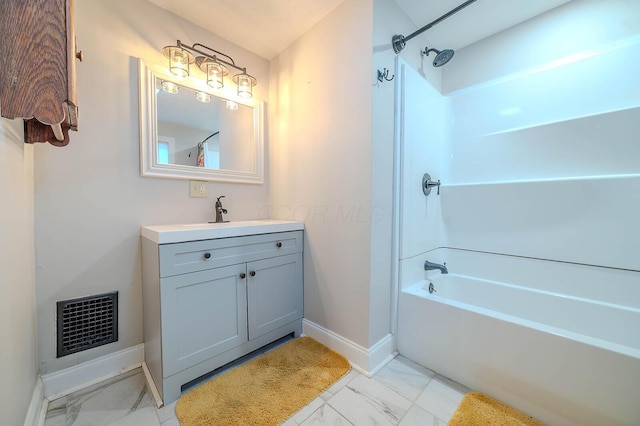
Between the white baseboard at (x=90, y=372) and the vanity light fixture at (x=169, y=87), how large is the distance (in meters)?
1.63

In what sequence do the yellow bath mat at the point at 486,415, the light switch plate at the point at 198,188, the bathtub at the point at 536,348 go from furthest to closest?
the light switch plate at the point at 198,188
the yellow bath mat at the point at 486,415
the bathtub at the point at 536,348

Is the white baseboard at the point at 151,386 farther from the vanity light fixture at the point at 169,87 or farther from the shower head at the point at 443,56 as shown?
the shower head at the point at 443,56

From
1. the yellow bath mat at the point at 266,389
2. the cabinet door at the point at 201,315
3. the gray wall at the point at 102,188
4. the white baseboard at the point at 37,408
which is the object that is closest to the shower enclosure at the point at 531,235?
the yellow bath mat at the point at 266,389

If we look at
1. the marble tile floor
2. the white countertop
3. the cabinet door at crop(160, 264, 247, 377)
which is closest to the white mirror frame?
the white countertop

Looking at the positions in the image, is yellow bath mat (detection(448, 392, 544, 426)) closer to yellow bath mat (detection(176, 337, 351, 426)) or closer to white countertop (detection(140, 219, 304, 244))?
yellow bath mat (detection(176, 337, 351, 426))

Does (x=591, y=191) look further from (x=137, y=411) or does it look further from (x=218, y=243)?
(x=137, y=411)

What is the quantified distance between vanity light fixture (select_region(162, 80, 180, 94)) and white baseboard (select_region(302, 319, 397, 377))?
189 cm

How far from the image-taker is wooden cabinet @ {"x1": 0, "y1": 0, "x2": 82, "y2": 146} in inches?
25.2

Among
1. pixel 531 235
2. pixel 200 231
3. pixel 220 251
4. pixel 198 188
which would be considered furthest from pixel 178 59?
pixel 531 235

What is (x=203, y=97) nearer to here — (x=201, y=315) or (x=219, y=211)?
(x=219, y=211)

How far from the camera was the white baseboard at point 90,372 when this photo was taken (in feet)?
3.85

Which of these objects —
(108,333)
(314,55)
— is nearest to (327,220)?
(314,55)

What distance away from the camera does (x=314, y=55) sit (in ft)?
5.41

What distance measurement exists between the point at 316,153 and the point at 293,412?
4.87 ft
